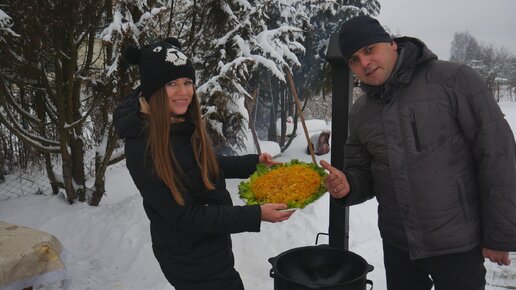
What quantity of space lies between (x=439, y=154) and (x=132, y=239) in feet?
12.8

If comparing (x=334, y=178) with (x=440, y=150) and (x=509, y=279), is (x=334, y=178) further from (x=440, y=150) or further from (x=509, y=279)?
(x=509, y=279)

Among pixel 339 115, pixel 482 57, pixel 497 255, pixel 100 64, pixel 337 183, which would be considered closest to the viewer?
pixel 497 255

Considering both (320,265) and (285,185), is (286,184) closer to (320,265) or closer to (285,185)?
(285,185)

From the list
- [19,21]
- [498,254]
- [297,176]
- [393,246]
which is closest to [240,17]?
[19,21]

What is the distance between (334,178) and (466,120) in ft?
2.67

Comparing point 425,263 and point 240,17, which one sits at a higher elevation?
point 240,17

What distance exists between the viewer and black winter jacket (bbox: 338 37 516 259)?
1987 mm

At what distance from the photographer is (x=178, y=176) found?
2.13 meters

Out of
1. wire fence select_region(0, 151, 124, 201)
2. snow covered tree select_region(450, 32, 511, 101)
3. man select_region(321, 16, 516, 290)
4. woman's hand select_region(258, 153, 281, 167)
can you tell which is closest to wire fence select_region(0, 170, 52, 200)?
wire fence select_region(0, 151, 124, 201)

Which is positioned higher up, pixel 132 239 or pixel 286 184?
pixel 286 184

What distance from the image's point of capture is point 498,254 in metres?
2.06

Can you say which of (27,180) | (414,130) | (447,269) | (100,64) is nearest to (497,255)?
(447,269)

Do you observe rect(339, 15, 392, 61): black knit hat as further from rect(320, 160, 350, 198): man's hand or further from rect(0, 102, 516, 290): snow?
rect(0, 102, 516, 290): snow

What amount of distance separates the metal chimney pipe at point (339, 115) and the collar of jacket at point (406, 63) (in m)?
0.79
